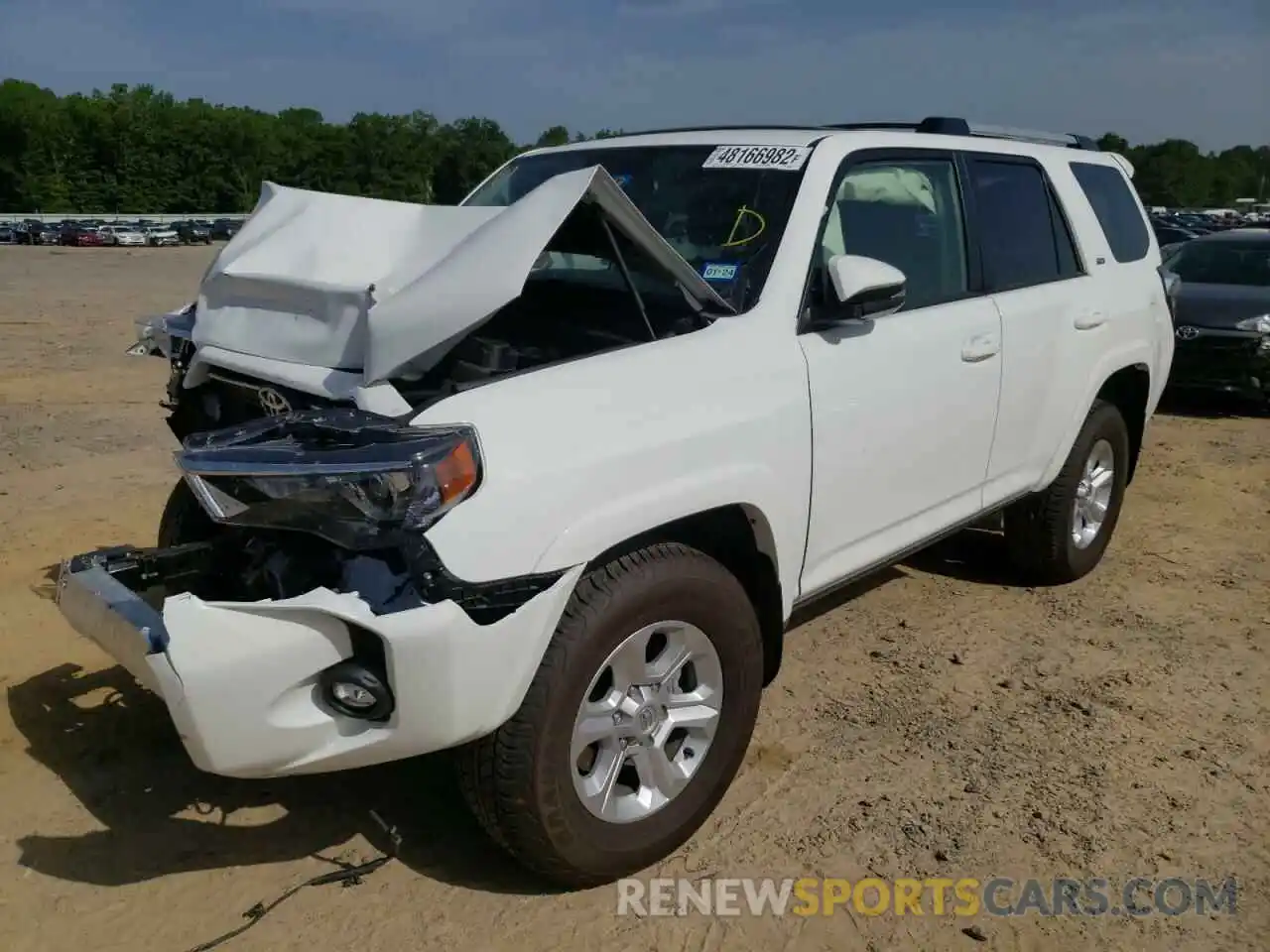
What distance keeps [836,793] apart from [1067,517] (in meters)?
2.20

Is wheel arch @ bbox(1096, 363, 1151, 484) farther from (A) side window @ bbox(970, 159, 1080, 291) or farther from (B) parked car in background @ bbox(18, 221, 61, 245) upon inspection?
(B) parked car in background @ bbox(18, 221, 61, 245)

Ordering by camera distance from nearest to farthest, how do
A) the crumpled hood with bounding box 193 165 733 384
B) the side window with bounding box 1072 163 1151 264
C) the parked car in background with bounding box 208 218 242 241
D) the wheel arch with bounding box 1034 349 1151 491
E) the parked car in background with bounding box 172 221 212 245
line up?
the crumpled hood with bounding box 193 165 733 384, the wheel arch with bounding box 1034 349 1151 491, the side window with bounding box 1072 163 1151 264, the parked car in background with bounding box 172 221 212 245, the parked car in background with bounding box 208 218 242 241

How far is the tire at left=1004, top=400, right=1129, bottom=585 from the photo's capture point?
505 centimetres

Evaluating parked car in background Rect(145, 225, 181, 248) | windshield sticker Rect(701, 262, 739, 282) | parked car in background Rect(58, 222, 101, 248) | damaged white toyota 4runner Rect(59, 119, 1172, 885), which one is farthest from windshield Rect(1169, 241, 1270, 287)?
parked car in background Rect(145, 225, 181, 248)

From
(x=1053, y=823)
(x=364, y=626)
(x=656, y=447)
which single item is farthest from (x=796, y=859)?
(x=364, y=626)

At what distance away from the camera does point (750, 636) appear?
126 inches

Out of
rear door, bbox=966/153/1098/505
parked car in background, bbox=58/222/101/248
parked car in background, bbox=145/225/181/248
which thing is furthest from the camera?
parked car in background, bbox=145/225/181/248

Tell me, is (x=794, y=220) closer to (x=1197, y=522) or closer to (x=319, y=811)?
(x=319, y=811)

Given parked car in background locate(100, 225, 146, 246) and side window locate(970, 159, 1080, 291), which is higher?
side window locate(970, 159, 1080, 291)

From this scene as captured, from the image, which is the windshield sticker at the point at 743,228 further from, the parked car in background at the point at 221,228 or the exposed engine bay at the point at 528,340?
the parked car in background at the point at 221,228

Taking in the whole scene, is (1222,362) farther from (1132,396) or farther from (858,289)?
(858,289)

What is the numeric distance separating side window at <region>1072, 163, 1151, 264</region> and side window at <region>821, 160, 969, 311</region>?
50.6 inches

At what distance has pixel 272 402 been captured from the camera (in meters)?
3.32

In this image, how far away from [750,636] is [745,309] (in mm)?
962
